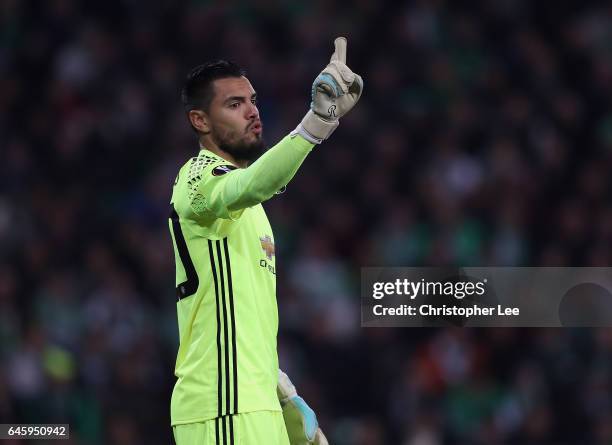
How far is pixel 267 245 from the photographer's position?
174 inches

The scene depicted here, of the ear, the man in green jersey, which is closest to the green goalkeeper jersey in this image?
the man in green jersey

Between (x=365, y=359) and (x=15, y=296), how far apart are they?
2.88m

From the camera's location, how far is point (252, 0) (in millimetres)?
12602

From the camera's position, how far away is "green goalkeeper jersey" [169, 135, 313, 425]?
4.16 m

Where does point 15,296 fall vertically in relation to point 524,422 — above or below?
above

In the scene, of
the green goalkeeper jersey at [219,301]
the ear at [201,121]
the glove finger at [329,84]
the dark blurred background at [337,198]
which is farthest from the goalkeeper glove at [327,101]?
the dark blurred background at [337,198]

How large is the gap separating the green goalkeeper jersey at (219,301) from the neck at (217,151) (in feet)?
0.29

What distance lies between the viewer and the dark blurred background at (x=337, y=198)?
8.94 metres

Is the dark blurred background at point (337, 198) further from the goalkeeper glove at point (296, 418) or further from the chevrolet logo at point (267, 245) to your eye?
the chevrolet logo at point (267, 245)

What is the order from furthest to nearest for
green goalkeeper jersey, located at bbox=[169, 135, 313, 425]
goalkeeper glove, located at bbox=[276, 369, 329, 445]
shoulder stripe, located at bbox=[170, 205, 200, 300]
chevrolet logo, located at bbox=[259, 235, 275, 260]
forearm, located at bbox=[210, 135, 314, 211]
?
goalkeeper glove, located at bbox=[276, 369, 329, 445] < chevrolet logo, located at bbox=[259, 235, 275, 260] < shoulder stripe, located at bbox=[170, 205, 200, 300] < green goalkeeper jersey, located at bbox=[169, 135, 313, 425] < forearm, located at bbox=[210, 135, 314, 211]

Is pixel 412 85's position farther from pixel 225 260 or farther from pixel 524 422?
pixel 225 260

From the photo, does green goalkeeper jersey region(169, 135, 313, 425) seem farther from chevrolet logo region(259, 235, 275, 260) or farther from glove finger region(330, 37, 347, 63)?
glove finger region(330, 37, 347, 63)

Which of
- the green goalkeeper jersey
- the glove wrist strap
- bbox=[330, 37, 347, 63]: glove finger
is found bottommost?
the green goalkeeper jersey

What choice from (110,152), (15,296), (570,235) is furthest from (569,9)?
(15,296)
